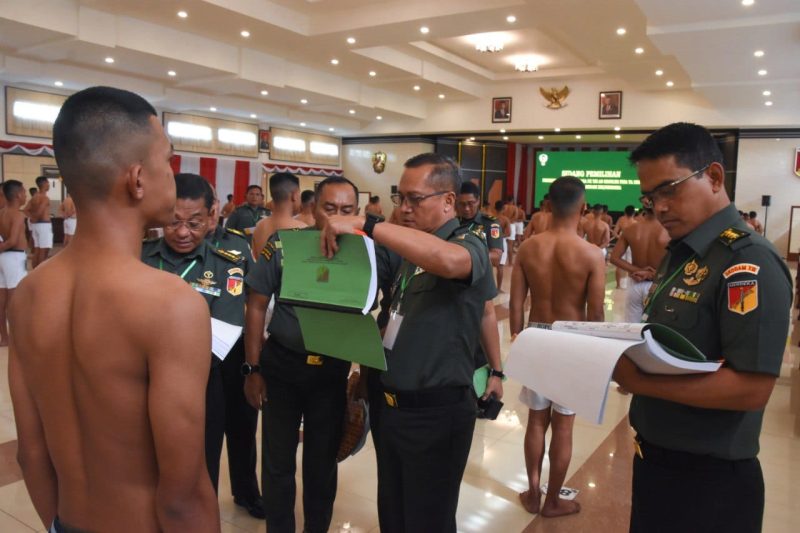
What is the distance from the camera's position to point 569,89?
16.6 m

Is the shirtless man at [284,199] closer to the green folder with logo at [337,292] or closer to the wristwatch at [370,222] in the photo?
the green folder with logo at [337,292]

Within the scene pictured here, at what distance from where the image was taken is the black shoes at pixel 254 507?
2.86 meters

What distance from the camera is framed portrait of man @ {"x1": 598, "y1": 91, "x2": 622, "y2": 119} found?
16125 mm

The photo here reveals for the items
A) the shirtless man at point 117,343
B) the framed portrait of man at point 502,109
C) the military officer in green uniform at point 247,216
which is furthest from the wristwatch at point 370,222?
the framed portrait of man at point 502,109

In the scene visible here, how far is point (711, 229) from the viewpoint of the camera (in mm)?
1446

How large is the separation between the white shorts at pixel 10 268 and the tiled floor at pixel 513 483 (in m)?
1.75

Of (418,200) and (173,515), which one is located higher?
(418,200)

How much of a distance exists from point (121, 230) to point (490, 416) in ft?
5.81

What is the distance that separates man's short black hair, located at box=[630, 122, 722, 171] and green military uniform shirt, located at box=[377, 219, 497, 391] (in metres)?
0.57

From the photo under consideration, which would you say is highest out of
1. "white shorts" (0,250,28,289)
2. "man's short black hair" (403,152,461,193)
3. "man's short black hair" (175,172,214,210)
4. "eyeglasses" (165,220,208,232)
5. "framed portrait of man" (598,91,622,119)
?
"framed portrait of man" (598,91,622,119)

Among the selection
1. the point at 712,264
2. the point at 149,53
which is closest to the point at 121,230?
the point at 712,264

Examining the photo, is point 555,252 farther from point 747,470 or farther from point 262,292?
point 747,470

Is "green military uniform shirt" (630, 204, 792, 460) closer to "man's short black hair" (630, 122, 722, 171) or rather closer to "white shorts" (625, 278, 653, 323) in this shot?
"man's short black hair" (630, 122, 722, 171)

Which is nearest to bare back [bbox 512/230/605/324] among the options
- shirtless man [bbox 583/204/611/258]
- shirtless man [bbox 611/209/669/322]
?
shirtless man [bbox 611/209/669/322]
